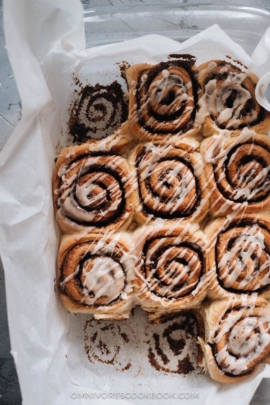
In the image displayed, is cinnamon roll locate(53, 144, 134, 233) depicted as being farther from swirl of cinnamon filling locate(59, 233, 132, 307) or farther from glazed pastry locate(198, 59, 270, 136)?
glazed pastry locate(198, 59, 270, 136)

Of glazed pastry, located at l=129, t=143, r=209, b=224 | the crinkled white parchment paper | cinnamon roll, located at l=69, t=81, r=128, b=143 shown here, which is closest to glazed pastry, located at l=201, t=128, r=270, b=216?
glazed pastry, located at l=129, t=143, r=209, b=224

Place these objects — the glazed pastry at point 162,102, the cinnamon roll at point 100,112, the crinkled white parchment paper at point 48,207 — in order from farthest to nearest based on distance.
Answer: the cinnamon roll at point 100,112 → the glazed pastry at point 162,102 → the crinkled white parchment paper at point 48,207

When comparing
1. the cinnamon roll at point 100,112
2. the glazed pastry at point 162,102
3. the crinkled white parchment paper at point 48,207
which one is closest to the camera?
the crinkled white parchment paper at point 48,207

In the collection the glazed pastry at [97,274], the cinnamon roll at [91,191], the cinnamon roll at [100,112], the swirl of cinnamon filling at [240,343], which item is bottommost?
the swirl of cinnamon filling at [240,343]

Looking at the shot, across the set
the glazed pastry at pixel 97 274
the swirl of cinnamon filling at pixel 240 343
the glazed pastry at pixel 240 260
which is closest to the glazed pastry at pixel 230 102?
the glazed pastry at pixel 240 260

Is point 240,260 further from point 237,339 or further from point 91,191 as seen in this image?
point 91,191

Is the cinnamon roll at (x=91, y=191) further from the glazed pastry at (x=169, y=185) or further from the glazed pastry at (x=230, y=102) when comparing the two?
the glazed pastry at (x=230, y=102)

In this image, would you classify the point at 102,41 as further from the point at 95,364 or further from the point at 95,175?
the point at 95,364
